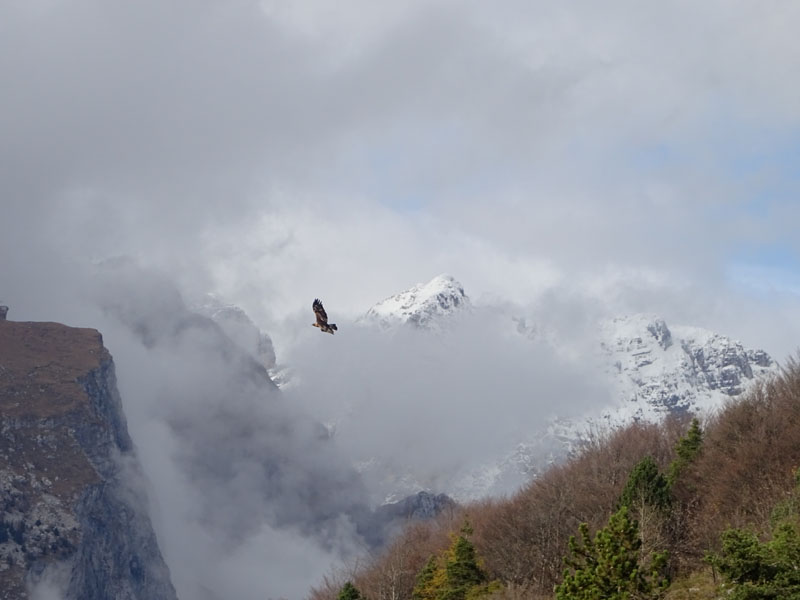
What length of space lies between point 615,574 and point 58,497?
167m

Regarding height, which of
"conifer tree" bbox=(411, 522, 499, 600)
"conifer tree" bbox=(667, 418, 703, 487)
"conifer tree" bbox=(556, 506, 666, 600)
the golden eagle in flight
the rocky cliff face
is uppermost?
the rocky cliff face

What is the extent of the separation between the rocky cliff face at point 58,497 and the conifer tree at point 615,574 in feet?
487

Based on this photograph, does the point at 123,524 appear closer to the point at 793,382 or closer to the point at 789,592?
the point at 793,382

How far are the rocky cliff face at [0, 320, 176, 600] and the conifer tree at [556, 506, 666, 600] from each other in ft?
487

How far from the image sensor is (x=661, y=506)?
154 ft

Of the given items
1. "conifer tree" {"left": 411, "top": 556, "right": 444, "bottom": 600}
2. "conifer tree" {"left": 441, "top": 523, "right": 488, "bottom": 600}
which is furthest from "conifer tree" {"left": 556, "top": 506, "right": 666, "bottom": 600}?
"conifer tree" {"left": 411, "top": 556, "right": 444, "bottom": 600}

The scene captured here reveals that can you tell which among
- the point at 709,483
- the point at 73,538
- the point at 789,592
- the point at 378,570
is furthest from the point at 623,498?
the point at 73,538

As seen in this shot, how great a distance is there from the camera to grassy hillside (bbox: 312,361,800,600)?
42.4 metres

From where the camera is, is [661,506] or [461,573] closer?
[661,506]

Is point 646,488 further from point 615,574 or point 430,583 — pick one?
point 615,574

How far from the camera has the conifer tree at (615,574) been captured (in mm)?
23953

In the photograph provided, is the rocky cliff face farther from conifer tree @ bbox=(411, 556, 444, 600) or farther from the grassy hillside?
conifer tree @ bbox=(411, 556, 444, 600)

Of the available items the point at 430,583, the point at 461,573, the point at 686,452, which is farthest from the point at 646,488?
the point at 430,583

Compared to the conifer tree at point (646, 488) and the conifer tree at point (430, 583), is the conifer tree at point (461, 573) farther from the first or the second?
the conifer tree at point (646, 488)
